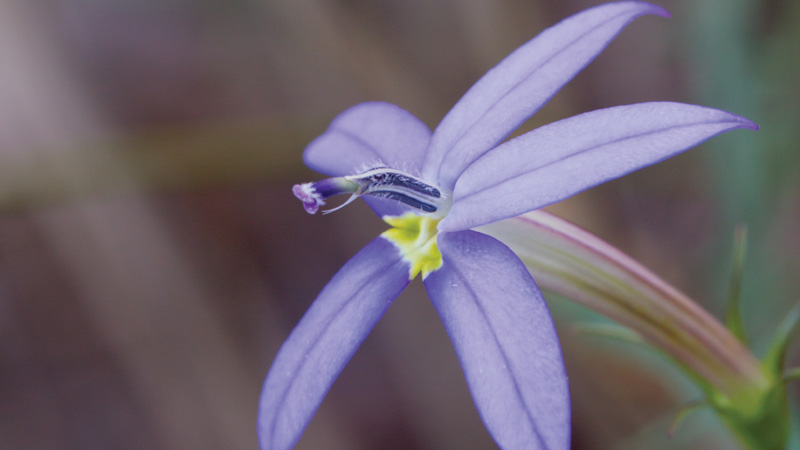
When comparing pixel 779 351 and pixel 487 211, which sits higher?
pixel 487 211

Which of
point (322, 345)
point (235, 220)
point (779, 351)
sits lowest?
point (779, 351)

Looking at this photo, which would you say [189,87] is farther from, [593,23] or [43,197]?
[593,23]

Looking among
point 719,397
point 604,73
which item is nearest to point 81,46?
point 604,73

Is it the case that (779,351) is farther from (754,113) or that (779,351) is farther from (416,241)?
(754,113)

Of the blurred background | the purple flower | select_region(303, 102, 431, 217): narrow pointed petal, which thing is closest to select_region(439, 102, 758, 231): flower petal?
the purple flower

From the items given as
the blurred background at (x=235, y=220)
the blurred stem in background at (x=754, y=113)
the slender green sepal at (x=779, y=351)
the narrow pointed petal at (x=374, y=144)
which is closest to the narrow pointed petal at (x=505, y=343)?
the narrow pointed petal at (x=374, y=144)

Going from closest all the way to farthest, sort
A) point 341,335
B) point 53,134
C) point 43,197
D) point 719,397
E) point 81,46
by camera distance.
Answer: point 341,335
point 719,397
point 43,197
point 53,134
point 81,46

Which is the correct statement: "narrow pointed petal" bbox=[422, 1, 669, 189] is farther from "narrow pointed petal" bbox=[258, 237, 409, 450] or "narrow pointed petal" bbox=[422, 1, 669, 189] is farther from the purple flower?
"narrow pointed petal" bbox=[258, 237, 409, 450]

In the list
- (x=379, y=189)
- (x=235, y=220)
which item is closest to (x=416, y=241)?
(x=379, y=189)

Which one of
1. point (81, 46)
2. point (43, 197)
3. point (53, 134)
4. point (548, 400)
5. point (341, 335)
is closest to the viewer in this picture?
point (548, 400)
